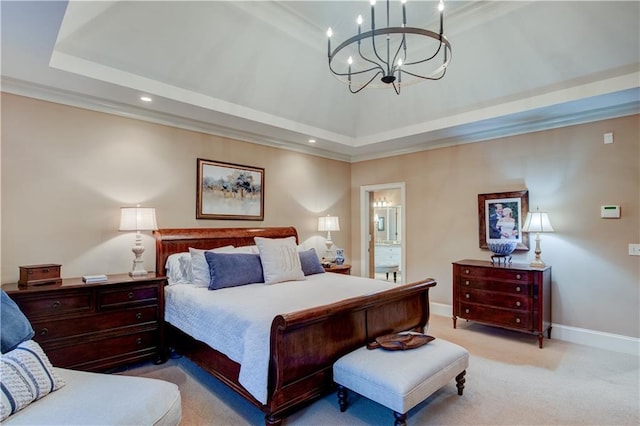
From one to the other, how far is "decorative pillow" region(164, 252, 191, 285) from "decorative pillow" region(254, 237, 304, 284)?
759 millimetres

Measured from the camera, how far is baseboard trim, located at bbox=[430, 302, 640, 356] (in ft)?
11.8

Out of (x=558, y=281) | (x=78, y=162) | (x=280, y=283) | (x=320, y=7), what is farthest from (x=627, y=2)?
(x=78, y=162)

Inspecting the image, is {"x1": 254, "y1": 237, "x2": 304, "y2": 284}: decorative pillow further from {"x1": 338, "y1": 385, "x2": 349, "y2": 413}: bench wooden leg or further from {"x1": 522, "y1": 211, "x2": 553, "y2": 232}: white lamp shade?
{"x1": 522, "y1": 211, "x2": 553, "y2": 232}: white lamp shade

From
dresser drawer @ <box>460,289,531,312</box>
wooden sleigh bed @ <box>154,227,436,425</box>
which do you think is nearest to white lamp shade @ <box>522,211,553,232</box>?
dresser drawer @ <box>460,289,531,312</box>

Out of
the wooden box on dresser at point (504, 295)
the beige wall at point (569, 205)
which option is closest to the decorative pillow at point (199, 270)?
the wooden box on dresser at point (504, 295)

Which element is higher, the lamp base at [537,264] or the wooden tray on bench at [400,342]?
the lamp base at [537,264]

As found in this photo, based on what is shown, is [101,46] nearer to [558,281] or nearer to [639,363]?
[558,281]

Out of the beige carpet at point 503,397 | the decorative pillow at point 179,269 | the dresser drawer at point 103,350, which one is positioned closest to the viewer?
the beige carpet at point 503,397

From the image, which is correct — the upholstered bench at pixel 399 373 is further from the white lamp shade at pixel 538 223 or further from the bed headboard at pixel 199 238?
the bed headboard at pixel 199 238

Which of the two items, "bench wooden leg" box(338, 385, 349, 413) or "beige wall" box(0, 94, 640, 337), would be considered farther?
"beige wall" box(0, 94, 640, 337)

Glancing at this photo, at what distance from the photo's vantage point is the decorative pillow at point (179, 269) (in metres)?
3.52

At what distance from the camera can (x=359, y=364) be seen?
231 cm

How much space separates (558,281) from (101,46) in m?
5.35

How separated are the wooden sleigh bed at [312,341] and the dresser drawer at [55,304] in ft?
2.60
